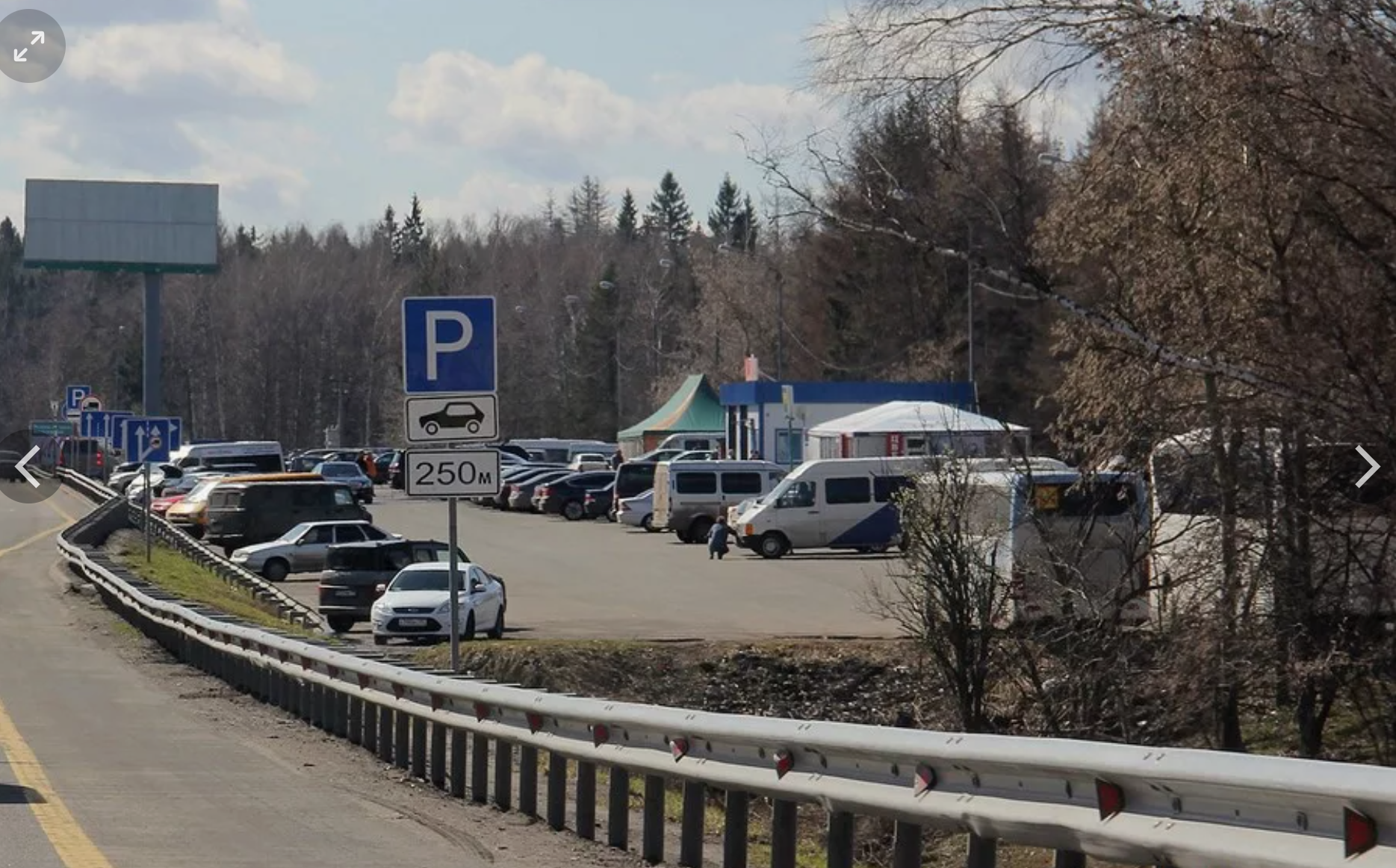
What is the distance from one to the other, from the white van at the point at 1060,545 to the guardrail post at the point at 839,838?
11.6m

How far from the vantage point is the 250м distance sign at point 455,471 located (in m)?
14.1

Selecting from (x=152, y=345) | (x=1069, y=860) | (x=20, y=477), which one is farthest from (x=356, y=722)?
(x=20, y=477)

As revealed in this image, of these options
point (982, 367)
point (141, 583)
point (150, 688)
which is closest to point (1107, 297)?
point (150, 688)

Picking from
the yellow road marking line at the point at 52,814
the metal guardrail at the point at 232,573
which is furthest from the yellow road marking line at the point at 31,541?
the yellow road marking line at the point at 52,814

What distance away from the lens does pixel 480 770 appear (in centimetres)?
1220

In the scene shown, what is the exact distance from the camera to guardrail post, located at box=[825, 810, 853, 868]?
805cm

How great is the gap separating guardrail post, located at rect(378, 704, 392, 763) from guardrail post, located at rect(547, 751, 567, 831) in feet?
10.9

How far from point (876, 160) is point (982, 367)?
6176 cm

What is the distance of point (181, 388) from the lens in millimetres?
141750

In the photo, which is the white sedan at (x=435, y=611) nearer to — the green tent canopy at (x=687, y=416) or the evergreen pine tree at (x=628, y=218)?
the green tent canopy at (x=687, y=416)

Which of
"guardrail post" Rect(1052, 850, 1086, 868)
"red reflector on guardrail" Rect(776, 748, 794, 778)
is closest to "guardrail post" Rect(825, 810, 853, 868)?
"red reflector on guardrail" Rect(776, 748, 794, 778)

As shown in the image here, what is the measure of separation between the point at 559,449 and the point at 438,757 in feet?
267

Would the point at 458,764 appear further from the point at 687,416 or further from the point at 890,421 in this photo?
the point at 687,416

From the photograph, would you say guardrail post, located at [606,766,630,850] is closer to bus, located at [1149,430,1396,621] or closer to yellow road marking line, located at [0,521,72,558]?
bus, located at [1149,430,1396,621]
